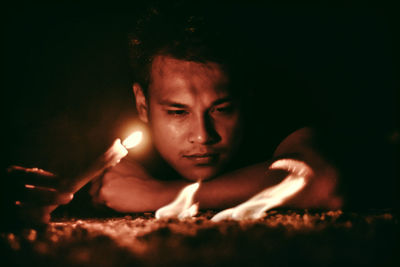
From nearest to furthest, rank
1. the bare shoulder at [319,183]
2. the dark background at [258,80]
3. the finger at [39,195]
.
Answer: the finger at [39,195] < the bare shoulder at [319,183] < the dark background at [258,80]

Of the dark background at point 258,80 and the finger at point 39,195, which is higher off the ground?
the dark background at point 258,80

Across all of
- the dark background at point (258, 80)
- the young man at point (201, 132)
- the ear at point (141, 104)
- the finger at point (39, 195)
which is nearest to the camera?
the finger at point (39, 195)

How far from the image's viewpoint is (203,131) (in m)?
1.92

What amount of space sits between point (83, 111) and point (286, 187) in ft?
5.40

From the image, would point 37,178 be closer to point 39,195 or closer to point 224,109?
point 39,195

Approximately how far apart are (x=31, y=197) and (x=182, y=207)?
786 millimetres

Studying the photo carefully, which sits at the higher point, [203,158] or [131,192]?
[203,158]

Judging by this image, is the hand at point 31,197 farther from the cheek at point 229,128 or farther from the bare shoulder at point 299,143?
the bare shoulder at point 299,143

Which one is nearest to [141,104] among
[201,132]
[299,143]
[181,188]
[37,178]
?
[201,132]

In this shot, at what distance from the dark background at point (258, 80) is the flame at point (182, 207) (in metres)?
0.64

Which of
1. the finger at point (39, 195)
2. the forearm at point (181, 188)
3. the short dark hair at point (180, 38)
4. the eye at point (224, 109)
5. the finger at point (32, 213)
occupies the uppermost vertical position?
the short dark hair at point (180, 38)

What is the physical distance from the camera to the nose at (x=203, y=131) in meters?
1.92

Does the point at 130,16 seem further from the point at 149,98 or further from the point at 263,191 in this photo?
the point at 263,191

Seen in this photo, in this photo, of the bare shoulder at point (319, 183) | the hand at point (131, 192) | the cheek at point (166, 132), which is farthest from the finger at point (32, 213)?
the bare shoulder at point (319, 183)
